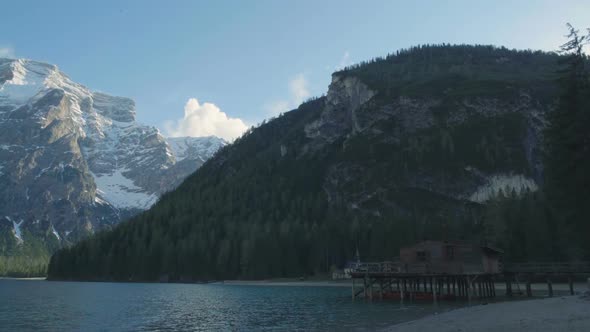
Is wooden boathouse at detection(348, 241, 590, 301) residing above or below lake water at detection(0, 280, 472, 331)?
above

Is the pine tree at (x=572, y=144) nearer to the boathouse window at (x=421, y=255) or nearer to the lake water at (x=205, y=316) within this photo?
the lake water at (x=205, y=316)

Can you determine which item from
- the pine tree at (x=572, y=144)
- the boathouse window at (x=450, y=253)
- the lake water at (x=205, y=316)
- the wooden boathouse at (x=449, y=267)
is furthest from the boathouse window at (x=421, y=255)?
the pine tree at (x=572, y=144)

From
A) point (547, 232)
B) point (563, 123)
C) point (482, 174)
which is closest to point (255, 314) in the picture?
point (563, 123)

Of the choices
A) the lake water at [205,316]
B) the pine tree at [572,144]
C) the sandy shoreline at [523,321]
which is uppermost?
the pine tree at [572,144]

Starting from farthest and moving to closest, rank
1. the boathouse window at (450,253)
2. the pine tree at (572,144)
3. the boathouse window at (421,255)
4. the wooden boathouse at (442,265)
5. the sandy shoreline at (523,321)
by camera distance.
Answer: the boathouse window at (421,255), the boathouse window at (450,253), the wooden boathouse at (442,265), the pine tree at (572,144), the sandy shoreline at (523,321)

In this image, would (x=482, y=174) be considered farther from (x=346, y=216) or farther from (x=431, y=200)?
(x=346, y=216)

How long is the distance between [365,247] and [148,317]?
312 ft

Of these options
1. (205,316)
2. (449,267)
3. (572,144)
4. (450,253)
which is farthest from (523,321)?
(450,253)

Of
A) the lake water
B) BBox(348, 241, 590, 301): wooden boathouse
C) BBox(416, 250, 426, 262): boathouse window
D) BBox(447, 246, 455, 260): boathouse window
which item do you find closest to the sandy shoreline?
the lake water

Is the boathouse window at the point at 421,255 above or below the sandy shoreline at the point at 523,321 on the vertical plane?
above

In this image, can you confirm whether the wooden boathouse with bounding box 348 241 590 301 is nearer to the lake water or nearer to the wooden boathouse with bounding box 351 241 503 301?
the wooden boathouse with bounding box 351 241 503 301

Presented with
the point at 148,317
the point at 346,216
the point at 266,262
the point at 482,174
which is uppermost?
the point at 482,174

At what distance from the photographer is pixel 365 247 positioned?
492 ft

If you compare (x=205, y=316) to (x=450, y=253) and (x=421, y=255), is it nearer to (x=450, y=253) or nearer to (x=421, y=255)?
(x=421, y=255)
